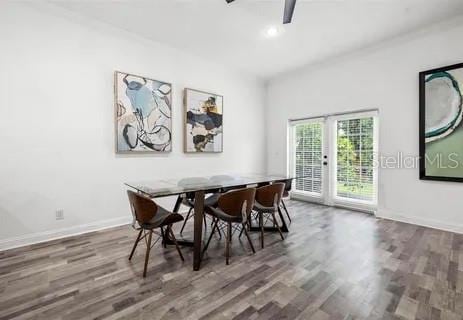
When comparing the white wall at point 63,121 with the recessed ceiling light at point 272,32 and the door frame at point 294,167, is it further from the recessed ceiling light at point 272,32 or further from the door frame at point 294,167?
the door frame at point 294,167

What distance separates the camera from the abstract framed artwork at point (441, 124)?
3217 mm

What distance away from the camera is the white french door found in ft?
13.9

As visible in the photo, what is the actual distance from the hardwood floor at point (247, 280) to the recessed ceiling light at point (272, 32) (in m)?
3.03

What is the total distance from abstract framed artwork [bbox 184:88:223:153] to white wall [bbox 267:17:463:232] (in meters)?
2.11

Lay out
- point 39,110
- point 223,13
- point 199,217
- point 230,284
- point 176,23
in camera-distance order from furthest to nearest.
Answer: point 176,23
point 223,13
point 39,110
point 199,217
point 230,284

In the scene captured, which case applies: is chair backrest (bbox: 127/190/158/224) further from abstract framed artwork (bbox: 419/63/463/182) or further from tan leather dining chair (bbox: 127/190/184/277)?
abstract framed artwork (bbox: 419/63/463/182)

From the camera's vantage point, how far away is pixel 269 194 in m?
2.87

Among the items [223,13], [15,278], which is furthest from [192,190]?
[223,13]

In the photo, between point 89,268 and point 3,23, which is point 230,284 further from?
point 3,23

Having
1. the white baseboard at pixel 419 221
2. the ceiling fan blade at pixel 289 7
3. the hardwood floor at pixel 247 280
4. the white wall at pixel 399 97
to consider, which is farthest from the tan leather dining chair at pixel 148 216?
the white wall at pixel 399 97

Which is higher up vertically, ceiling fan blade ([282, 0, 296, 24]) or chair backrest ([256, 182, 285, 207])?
ceiling fan blade ([282, 0, 296, 24])

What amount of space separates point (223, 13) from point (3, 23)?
8.55 ft

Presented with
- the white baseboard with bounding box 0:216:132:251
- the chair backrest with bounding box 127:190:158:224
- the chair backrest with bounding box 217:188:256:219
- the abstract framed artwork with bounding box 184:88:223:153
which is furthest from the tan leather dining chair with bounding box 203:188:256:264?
the abstract framed artwork with bounding box 184:88:223:153

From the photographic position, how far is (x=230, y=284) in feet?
6.48
